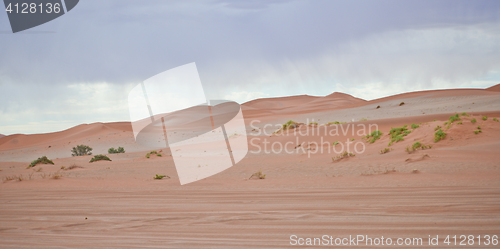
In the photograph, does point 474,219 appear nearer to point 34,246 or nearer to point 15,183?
point 34,246

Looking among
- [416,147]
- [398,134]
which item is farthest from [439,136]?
[398,134]

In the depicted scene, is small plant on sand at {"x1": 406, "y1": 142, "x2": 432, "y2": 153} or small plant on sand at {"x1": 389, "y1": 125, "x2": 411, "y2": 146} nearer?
small plant on sand at {"x1": 406, "y1": 142, "x2": 432, "y2": 153}

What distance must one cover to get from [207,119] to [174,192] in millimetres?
63699

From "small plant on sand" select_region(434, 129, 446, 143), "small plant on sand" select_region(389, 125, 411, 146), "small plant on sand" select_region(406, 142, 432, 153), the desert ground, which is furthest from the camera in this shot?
"small plant on sand" select_region(389, 125, 411, 146)

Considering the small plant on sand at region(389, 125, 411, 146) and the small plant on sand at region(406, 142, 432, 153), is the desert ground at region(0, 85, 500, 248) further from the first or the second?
the small plant on sand at region(389, 125, 411, 146)

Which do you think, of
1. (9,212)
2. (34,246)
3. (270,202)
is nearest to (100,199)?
(9,212)

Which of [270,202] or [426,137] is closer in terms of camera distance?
[270,202]

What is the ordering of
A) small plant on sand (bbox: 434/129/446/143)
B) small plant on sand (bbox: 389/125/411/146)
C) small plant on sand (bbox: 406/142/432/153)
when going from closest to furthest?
1. small plant on sand (bbox: 406/142/432/153)
2. small plant on sand (bbox: 434/129/446/143)
3. small plant on sand (bbox: 389/125/411/146)

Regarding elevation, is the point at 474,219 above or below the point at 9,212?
below

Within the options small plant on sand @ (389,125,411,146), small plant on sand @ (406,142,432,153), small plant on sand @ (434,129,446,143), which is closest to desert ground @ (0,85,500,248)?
small plant on sand @ (406,142,432,153)

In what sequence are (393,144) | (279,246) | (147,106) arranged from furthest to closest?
(393,144) < (147,106) < (279,246)

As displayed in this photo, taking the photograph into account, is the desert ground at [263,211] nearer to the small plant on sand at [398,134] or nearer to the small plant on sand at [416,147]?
the small plant on sand at [416,147]

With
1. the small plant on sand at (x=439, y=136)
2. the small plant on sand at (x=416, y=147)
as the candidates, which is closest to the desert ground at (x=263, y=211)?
the small plant on sand at (x=416, y=147)

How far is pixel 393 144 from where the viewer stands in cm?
1628
